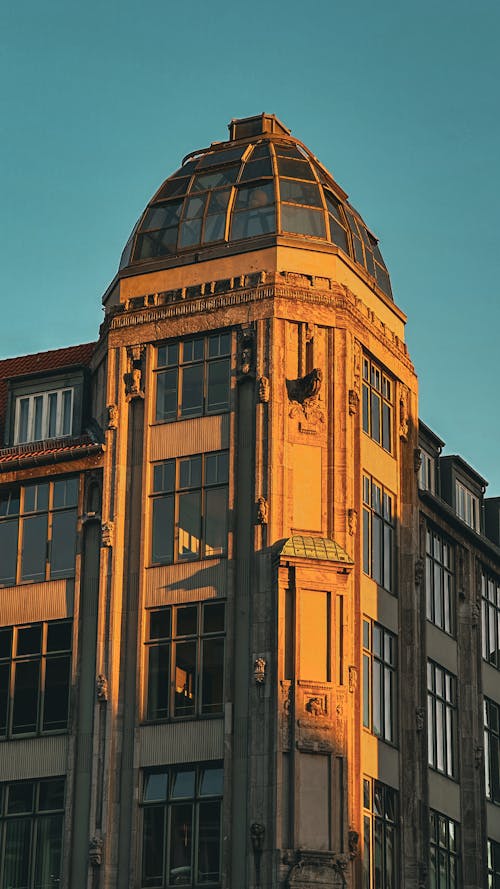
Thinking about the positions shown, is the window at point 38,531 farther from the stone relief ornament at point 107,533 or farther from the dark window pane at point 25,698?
the dark window pane at point 25,698

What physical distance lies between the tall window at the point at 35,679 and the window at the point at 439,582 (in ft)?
42.4

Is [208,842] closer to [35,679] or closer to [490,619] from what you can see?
[35,679]

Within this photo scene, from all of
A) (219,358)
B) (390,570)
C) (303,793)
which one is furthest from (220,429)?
(303,793)

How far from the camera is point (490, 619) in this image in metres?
65.8

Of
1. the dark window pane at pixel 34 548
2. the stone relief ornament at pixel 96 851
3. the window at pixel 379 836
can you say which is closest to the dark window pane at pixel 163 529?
the dark window pane at pixel 34 548

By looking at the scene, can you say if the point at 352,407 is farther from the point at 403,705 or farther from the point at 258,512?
the point at 403,705

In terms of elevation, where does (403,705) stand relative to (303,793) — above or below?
above

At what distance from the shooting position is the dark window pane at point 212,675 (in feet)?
169

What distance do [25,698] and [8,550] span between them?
4.86m

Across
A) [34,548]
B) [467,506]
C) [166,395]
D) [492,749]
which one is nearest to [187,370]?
[166,395]

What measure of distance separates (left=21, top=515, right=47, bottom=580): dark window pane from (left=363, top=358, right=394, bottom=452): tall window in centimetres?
1044

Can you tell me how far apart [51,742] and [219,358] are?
1240 centimetres

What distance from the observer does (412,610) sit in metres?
57.5

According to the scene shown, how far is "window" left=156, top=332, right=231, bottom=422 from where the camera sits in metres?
54.9
